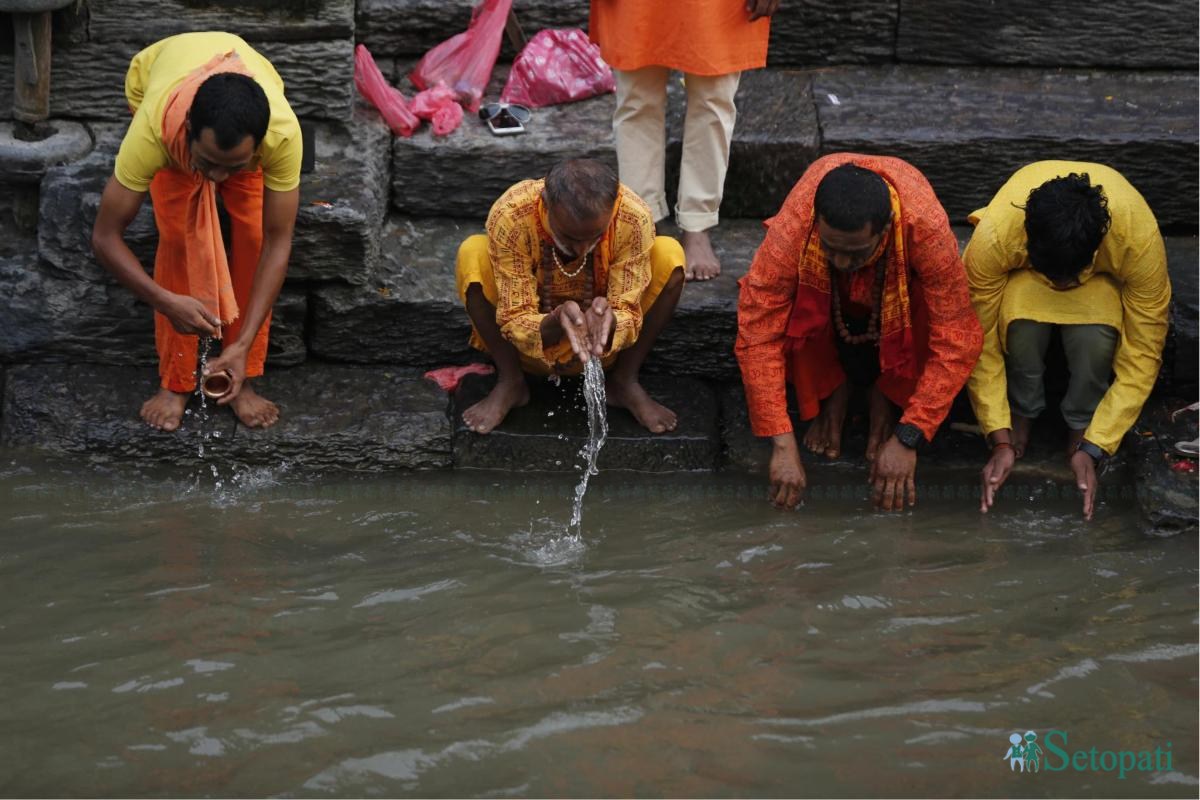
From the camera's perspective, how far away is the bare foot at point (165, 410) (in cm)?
507

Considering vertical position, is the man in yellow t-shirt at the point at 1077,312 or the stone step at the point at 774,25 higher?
the stone step at the point at 774,25

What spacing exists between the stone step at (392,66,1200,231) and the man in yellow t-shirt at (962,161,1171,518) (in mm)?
873

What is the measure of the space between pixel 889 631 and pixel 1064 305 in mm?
1311

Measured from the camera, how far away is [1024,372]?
4855mm

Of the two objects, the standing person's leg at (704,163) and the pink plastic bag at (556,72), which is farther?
the pink plastic bag at (556,72)

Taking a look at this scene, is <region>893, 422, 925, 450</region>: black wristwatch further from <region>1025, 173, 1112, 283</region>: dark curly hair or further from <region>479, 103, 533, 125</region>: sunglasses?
<region>479, 103, 533, 125</region>: sunglasses

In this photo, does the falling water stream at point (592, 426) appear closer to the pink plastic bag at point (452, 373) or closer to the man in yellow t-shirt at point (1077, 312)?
the pink plastic bag at point (452, 373)

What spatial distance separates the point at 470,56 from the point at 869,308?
2259mm

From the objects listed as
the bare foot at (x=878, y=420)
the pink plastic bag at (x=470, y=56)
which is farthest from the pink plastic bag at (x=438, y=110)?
the bare foot at (x=878, y=420)

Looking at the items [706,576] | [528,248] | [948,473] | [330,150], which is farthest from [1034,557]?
[330,150]

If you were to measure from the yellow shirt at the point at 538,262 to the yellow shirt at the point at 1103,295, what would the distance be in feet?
3.48

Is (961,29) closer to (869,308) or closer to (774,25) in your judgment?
(774,25)

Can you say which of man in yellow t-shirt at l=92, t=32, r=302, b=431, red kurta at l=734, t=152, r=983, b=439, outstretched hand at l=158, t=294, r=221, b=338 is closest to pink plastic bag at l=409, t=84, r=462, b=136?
man in yellow t-shirt at l=92, t=32, r=302, b=431

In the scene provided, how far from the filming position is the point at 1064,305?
15.5 feet
